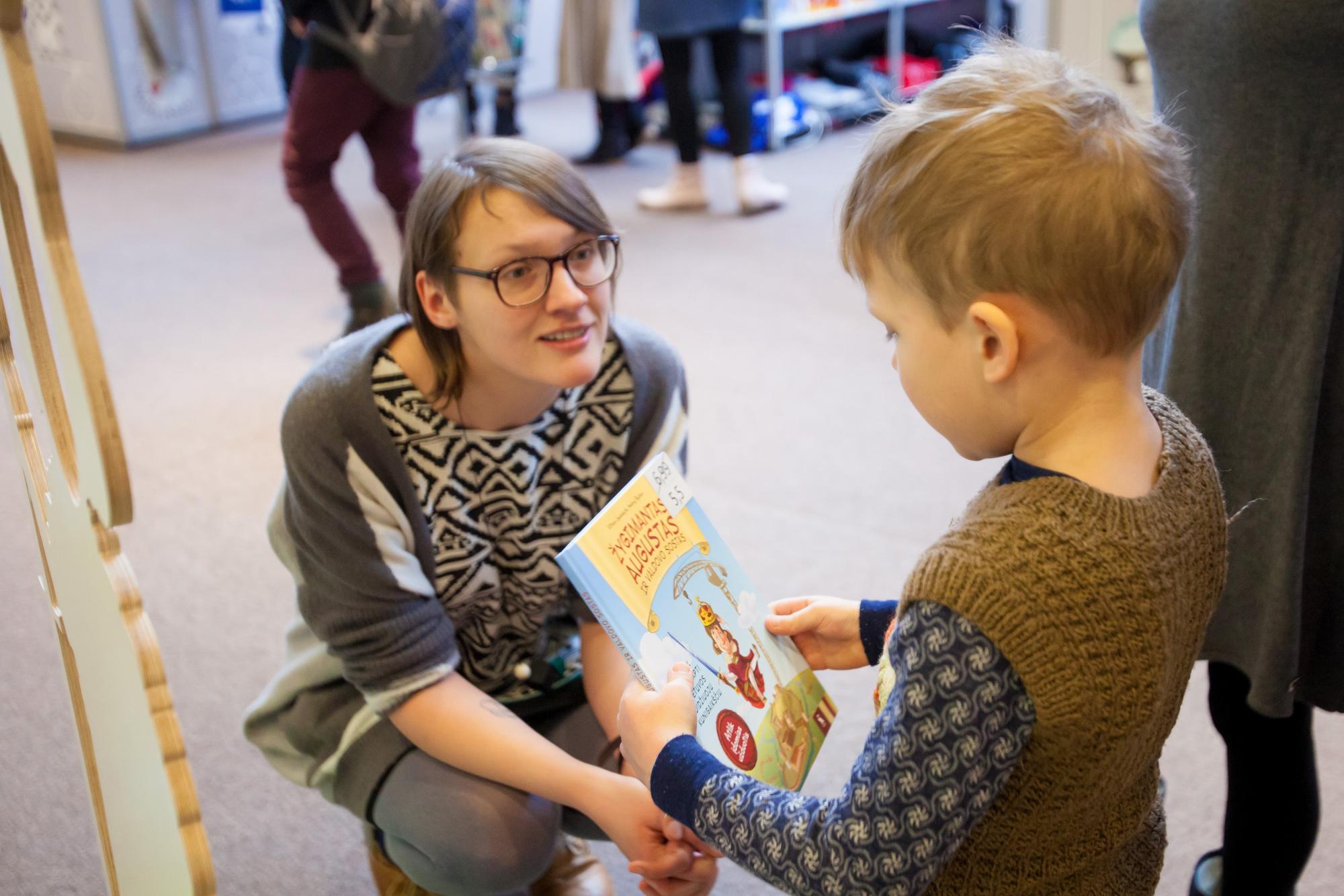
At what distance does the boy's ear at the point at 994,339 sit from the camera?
708 millimetres

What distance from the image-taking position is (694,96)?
4094 millimetres

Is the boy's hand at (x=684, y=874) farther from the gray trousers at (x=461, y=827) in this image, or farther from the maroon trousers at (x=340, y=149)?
the maroon trousers at (x=340, y=149)

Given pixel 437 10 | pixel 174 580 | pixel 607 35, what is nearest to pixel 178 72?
pixel 607 35

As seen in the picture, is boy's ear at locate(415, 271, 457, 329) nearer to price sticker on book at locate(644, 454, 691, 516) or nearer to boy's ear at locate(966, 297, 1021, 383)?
price sticker on book at locate(644, 454, 691, 516)

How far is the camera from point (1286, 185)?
100 centimetres

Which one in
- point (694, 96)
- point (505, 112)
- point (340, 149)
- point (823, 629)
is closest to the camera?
point (823, 629)

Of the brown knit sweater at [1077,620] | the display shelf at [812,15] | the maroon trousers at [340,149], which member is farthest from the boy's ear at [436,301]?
the display shelf at [812,15]

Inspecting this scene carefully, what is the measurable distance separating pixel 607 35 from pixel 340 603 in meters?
3.73

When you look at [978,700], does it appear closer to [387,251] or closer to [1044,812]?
[1044,812]

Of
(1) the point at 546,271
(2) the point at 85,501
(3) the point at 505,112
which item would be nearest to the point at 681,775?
(2) the point at 85,501

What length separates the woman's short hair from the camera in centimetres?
117

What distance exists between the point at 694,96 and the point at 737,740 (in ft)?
11.2

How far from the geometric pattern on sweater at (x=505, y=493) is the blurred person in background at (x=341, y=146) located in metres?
1.68

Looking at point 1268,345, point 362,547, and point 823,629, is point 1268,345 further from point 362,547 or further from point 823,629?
point 362,547
